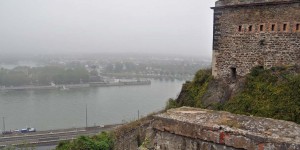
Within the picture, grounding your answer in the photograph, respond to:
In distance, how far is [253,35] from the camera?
855cm

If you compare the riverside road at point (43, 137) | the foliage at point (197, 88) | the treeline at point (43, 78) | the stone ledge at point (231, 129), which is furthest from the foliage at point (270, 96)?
the treeline at point (43, 78)

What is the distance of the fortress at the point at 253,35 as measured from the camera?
7930 millimetres

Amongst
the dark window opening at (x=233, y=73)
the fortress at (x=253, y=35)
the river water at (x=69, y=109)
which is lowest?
the river water at (x=69, y=109)

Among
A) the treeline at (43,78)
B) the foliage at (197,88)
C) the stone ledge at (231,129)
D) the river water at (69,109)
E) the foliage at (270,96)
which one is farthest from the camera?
the treeline at (43,78)

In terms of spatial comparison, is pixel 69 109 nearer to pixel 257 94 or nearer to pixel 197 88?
pixel 197 88

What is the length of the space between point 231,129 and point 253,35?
6.66 meters

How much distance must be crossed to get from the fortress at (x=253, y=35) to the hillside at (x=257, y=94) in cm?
29

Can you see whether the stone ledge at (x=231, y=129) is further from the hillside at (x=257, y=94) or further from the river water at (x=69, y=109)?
the river water at (x=69, y=109)

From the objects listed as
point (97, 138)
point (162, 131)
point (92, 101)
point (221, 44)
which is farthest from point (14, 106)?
point (162, 131)

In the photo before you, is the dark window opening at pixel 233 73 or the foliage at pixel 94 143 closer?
the dark window opening at pixel 233 73

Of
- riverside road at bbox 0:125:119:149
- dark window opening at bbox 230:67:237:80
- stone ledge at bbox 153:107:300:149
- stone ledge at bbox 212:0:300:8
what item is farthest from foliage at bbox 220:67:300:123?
riverside road at bbox 0:125:119:149

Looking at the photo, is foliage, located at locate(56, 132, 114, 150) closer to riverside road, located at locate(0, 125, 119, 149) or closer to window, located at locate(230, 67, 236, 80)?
window, located at locate(230, 67, 236, 80)

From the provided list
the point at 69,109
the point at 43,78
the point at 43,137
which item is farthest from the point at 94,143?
the point at 43,78

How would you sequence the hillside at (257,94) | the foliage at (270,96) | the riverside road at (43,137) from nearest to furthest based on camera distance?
the foliage at (270,96)
the hillside at (257,94)
the riverside road at (43,137)
